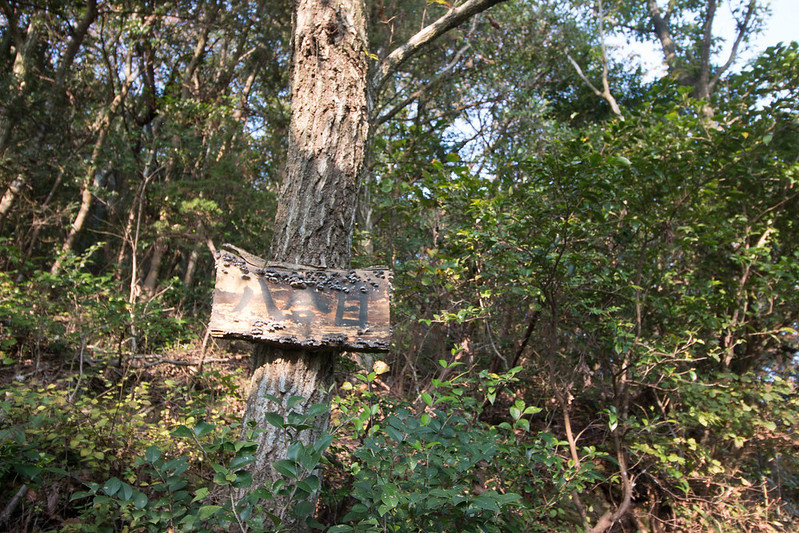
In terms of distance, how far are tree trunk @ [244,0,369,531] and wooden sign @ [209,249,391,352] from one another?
153 mm

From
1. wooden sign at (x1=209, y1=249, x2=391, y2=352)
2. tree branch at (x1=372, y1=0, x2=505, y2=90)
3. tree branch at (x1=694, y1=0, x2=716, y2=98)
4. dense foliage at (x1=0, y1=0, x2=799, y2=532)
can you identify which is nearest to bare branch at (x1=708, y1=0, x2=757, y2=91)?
tree branch at (x1=694, y1=0, x2=716, y2=98)

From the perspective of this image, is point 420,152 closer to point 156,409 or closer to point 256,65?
point 156,409

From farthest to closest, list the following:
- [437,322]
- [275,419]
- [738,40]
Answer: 1. [738,40]
2. [437,322]
3. [275,419]

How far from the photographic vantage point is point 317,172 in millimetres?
2361

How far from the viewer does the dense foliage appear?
2.08 metres

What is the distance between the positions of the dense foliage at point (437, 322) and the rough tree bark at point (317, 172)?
0.84ft

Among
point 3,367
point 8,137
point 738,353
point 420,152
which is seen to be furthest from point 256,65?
point 738,353

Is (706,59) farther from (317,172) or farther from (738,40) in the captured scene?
→ (317,172)

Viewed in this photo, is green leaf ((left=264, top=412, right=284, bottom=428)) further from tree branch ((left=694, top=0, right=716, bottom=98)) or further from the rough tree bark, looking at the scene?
→ tree branch ((left=694, top=0, right=716, bottom=98))

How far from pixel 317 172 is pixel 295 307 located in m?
0.66

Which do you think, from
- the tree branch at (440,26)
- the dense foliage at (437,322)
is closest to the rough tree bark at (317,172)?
the dense foliage at (437,322)

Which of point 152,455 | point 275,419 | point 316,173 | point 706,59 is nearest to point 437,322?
point 316,173

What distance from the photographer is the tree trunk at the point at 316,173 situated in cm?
218

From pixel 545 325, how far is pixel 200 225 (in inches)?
194
